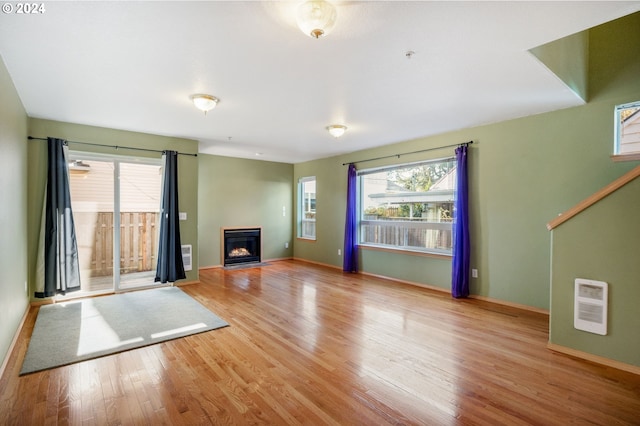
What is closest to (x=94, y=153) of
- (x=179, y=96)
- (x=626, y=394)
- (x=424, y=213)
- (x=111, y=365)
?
(x=179, y=96)

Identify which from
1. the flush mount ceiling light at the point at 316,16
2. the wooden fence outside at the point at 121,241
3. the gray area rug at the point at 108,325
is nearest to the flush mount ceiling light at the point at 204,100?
the flush mount ceiling light at the point at 316,16

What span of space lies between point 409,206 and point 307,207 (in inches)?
126

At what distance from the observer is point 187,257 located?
17.9ft

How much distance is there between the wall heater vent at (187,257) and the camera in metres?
5.41

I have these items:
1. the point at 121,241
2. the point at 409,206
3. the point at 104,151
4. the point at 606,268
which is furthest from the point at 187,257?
the point at 606,268

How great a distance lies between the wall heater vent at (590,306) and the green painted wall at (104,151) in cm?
537

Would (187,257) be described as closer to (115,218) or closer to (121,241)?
(121,241)

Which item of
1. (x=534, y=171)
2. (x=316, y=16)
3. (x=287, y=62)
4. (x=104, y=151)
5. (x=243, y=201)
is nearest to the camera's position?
(x=316, y=16)

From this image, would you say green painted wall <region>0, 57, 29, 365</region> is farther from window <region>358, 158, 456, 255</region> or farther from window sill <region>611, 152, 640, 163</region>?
window sill <region>611, 152, 640, 163</region>

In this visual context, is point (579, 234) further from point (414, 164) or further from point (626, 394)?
point (414, 164)

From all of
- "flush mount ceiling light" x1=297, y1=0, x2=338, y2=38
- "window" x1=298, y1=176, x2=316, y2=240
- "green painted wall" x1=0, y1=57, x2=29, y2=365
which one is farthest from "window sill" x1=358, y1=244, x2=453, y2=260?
"green painted wall" x1=0, y1=57, x2=29, y2=365

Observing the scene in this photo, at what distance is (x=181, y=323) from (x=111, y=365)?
96 cm

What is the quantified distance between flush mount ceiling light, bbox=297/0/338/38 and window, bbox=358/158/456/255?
3.65m

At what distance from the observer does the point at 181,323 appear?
3.53 m
